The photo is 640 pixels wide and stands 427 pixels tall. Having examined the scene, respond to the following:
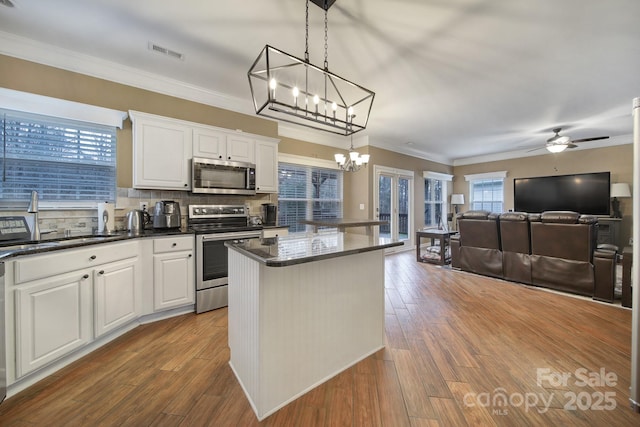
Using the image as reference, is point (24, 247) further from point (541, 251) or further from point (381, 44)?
point (541, 251)

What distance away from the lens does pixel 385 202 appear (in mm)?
6047

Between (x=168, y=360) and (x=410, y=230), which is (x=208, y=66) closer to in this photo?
(x=168, y=360)

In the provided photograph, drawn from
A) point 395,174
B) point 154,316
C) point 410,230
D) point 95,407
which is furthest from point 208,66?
point 410,230

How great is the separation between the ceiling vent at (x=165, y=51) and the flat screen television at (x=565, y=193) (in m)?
7.93

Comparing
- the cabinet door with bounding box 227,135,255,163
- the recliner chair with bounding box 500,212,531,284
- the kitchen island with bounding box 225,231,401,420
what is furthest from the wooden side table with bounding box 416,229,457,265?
the cabinet door with bounding box 227,135,255,163

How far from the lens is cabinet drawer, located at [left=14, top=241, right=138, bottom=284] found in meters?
1.59

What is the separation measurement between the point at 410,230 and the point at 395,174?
1596 mm

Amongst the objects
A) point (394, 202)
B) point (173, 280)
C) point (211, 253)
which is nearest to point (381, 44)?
point (211, 253)

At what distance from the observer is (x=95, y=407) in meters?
1.48

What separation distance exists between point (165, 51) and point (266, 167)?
5.48ft

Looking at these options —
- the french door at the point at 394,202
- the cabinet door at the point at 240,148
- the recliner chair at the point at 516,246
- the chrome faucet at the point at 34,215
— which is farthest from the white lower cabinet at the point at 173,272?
the recliner chair at the point at 516,246

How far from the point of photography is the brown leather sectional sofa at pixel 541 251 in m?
3.11

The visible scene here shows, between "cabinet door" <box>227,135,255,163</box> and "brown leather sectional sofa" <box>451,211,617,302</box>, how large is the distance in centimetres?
362

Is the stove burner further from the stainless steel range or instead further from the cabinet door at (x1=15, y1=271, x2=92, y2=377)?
the cabinet door at (x1=15, y1=271, x2=92, y2=377)
